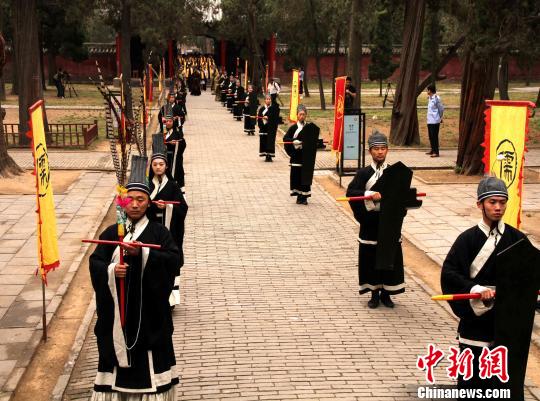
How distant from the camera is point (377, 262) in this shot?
8758mm

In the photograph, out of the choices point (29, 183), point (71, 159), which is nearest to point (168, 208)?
point (29, 183)

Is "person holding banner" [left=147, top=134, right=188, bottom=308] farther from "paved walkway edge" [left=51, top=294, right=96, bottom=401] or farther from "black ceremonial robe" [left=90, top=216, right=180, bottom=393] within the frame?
"black ceremonial robe" [left=90, top=216, right=180, bottom=393]

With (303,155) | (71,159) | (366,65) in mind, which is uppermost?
(366,65)

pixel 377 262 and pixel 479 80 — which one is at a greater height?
pixel 479 80

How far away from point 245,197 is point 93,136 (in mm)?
10328

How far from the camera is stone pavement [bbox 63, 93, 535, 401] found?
6852 mm

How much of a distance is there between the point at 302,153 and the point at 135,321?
980cm

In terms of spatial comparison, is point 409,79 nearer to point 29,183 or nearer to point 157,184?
point 29,183

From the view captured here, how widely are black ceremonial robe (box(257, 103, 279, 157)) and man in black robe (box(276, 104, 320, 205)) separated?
5.66 meters

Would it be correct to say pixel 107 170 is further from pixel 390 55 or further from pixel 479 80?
pixel 390 55

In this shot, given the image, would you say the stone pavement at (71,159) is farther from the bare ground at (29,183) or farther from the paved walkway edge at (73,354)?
the paved walkway edge at (73,354)

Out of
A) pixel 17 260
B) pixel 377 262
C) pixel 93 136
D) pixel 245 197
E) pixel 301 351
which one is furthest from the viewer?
pixel 93 136

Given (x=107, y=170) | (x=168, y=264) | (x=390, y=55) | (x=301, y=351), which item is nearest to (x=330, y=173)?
(x=107, y=170)

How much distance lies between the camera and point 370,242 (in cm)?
896
